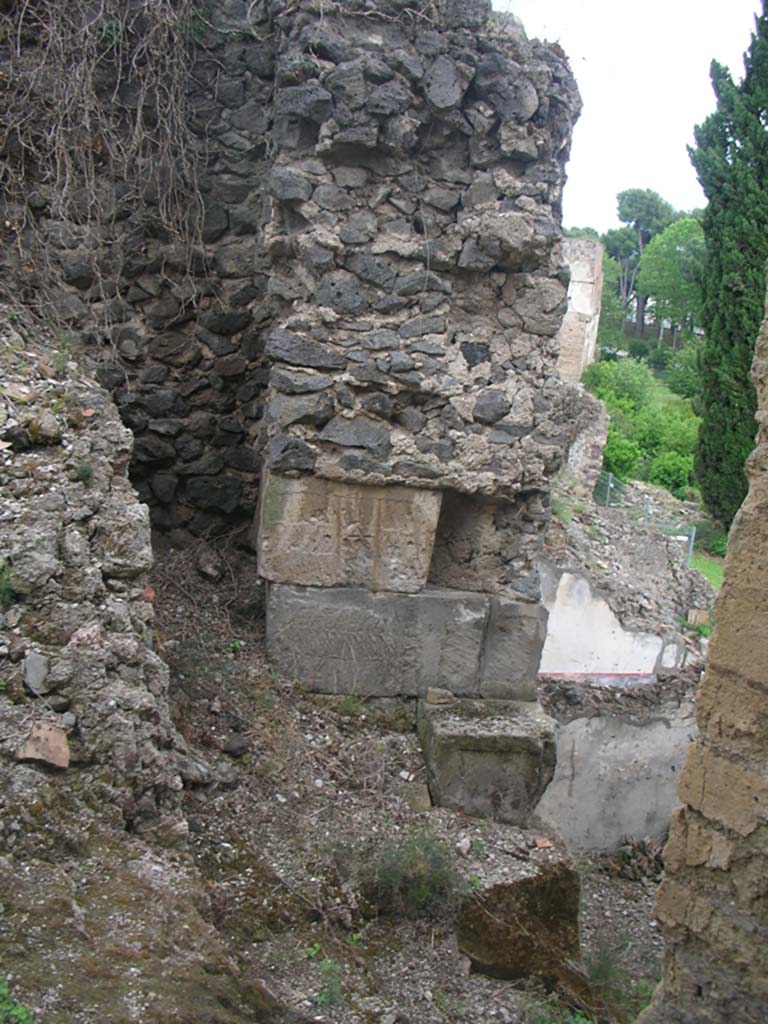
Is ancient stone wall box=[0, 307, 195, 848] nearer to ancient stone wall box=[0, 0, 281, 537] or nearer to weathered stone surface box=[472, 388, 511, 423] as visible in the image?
ancient stone wall box=[0, 0, 281, 537]

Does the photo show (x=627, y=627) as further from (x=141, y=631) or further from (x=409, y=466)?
(x=141, y=631)

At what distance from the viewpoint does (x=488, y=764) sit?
12.4 feet

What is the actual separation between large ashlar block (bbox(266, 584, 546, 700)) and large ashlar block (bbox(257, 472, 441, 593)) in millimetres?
76

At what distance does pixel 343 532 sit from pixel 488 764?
1084 mm

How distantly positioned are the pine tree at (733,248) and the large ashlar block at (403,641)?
11.0 meters

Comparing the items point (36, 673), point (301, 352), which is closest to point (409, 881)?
point (36, 673)

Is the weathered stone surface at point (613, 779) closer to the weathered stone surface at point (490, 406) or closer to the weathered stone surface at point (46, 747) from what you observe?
the weathered stone surface at point (490, 406)

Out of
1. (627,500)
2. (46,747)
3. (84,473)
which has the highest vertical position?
(84,473)

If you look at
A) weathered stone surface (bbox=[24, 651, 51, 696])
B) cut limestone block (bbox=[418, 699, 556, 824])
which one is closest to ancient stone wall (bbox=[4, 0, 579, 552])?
cut limestone block (bbox=[418, 699, 556, 824])

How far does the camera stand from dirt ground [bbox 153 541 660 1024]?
8.63 feet

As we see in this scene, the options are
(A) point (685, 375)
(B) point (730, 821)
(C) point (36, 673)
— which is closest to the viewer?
(B) point (730, 821)

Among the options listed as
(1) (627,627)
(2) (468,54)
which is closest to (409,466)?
(2) (468,54)

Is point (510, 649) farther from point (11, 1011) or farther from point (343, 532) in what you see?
point (11, 1011)

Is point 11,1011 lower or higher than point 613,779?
higher
